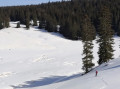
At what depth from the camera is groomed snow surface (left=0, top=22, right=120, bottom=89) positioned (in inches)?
983

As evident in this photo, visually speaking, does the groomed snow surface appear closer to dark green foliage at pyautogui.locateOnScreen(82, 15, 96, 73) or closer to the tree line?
dark green foliage at pyautogui.locateOnScreen(82, 15, 96, 73)

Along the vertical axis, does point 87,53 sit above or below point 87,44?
below

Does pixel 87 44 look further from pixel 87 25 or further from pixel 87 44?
pixel 87 25

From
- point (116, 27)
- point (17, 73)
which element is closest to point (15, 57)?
point (17, 73)

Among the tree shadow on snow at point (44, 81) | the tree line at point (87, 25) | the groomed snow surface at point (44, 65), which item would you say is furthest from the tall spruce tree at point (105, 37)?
the tree shadow on snow at point (44, 81)

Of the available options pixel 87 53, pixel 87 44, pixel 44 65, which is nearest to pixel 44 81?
pixel 87 53

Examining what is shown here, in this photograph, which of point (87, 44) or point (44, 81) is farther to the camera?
point (44, 81)

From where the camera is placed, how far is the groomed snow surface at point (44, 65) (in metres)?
25.0

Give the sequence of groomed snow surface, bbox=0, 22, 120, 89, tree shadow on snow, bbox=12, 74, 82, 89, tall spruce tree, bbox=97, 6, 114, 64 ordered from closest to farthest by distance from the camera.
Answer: groomed snow surface, bbox=0, 22, 120, 89, tree shadow on snow, bbox=12, 74, 82, 89, tall spruce tree, bbox=97, 6, 114, 64

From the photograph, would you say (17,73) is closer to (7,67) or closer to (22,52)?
(7,67)

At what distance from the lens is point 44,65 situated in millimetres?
50250

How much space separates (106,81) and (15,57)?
4032 centimetres

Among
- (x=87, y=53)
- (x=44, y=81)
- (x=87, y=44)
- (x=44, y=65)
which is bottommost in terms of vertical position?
(x=44, y=65)

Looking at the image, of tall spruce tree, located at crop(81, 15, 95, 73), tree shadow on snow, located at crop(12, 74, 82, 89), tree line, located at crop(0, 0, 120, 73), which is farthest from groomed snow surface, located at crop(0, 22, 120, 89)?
tree line, located at crop(0, 0, 120, 73)
